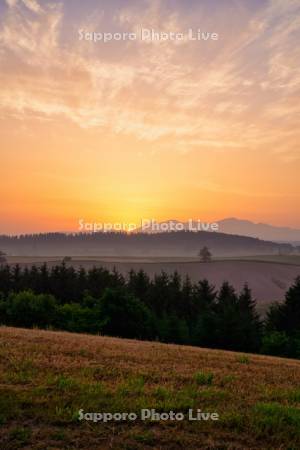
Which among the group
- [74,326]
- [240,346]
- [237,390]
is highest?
[237,390]

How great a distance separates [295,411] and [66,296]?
70413 mm

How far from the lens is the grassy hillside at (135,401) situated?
25.3ft

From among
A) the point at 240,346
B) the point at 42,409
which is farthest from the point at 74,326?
the point at 42,409

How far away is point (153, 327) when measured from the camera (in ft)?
160

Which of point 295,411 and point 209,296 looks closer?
point 295,411

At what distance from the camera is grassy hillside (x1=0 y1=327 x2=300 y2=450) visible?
7.72 metres

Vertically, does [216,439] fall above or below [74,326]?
above

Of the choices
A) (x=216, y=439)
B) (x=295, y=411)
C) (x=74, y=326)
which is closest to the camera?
(x=216, y=439)

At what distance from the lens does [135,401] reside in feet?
31.0

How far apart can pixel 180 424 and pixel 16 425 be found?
11.0 ft

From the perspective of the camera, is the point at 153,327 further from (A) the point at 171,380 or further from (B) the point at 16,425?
(B) the point at 16,425

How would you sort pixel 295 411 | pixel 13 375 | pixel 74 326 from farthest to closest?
pixel 74 326 < pixel 13 375 < pixel 295 411

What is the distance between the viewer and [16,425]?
8.02m

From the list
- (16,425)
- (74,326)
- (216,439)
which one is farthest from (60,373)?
(74,326)
